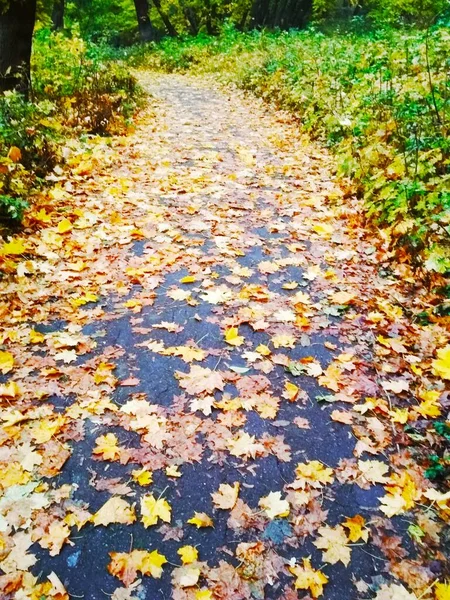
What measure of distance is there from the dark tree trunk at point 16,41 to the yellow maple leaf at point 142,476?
654 cm

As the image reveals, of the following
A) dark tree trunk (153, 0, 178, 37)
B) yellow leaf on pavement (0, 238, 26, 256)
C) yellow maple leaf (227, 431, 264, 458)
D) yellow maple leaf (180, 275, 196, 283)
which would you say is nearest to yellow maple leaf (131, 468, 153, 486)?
yellow maple leaf (227, 431, 264, 458)

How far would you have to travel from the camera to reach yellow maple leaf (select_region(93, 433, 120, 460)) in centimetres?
279

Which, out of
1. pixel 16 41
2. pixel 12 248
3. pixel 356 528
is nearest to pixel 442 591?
pixel 356 528

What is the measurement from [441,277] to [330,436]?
2174 millimetres

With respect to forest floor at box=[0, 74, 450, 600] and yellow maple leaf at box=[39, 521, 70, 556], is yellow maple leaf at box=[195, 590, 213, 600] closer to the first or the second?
forest floor at box=[0, 74, 450, 600]

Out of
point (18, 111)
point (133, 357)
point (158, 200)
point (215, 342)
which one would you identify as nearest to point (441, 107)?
point (158, 200)

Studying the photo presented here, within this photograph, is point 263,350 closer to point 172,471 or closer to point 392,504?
point 172,471

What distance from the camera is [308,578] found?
225cm

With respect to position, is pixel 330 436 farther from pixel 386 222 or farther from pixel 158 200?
pixel 158 200

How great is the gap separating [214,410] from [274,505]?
0.79 meters

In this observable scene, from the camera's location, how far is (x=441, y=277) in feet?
14.0

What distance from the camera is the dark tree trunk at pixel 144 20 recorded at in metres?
24.8

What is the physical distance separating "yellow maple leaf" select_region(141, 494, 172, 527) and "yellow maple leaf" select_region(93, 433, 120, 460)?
37cm

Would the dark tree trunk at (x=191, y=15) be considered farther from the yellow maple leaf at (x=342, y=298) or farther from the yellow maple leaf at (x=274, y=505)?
the yellow maple leaf at (x=274, y=505)
